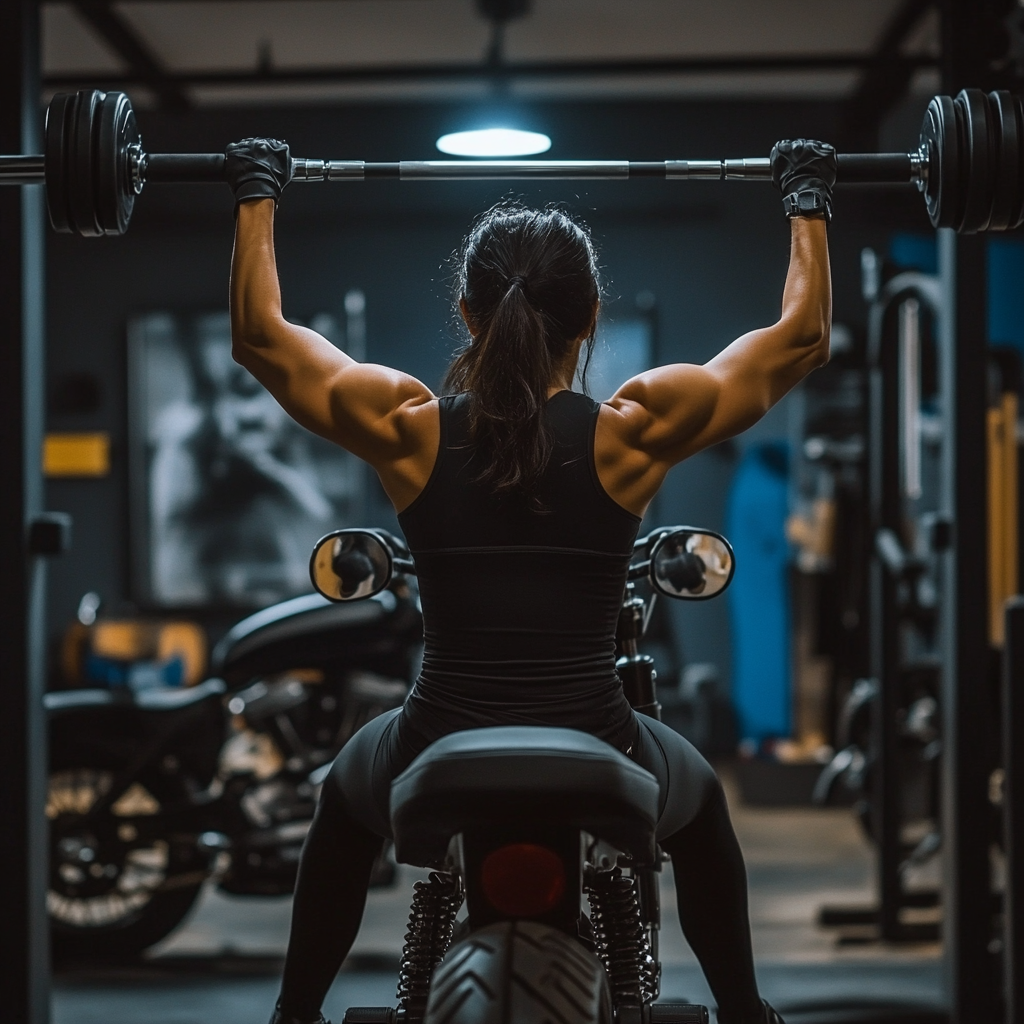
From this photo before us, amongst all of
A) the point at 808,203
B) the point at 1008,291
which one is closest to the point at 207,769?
the point at 808,203

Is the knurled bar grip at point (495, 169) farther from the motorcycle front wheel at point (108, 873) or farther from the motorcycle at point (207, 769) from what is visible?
the motorcycle front wheel at point (108, 873)

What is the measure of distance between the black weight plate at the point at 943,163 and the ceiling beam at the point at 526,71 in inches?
142

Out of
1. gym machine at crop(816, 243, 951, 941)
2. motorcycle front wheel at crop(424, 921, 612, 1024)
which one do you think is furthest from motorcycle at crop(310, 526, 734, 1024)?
gym machine at crop(816, 243, 951, 941)

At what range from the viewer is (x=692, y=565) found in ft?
5.64

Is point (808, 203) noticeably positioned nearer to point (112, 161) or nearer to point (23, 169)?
point (112, 161)

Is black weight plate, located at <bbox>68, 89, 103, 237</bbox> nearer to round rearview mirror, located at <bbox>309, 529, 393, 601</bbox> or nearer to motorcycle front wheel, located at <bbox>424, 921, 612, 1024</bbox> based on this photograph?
round rearview mirror, located at <bbox>309, 529, 393, 601</bbox>

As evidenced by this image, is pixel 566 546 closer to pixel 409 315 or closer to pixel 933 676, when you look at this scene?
pixel 933 676

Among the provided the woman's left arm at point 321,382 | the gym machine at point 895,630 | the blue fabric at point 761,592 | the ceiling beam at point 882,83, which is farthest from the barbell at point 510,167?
→ the blue fabric at point 761,592

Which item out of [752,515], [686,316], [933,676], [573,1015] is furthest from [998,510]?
[573,1015]

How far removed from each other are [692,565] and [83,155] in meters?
1.01

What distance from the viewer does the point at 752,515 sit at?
19.1ft

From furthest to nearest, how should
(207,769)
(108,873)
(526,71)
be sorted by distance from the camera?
1. (526,71)
2. (207,769)
3. (108,873)

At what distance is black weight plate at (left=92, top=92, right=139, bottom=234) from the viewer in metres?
1.63

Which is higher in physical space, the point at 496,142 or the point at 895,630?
the point at 496,142
